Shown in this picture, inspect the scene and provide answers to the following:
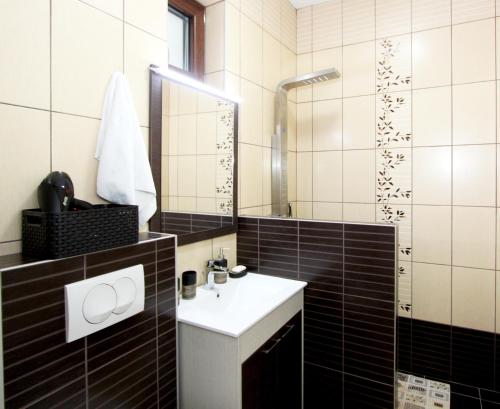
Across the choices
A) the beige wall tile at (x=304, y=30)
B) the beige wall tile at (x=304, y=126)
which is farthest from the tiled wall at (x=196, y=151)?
the beige wall tile at (x=304, y=30)

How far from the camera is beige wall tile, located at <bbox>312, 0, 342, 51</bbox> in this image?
227 cm

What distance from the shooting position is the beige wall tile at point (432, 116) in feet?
6.35

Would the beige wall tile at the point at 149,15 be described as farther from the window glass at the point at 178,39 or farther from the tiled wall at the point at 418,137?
the tiled wall at the point at 418,137

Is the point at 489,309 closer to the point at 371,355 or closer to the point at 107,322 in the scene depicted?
the point at 371,355

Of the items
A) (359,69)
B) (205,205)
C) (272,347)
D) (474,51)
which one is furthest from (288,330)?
(474,51)

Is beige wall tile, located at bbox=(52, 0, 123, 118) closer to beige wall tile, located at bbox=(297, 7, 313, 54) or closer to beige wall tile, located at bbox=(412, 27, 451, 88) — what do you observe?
beige wall tile, located at bbox=(297, 7, 313, 54)

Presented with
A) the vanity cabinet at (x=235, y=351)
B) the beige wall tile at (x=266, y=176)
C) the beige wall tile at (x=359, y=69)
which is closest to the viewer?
the vanity cabinet at (x=235, y=351)

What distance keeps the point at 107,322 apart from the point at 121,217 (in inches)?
11.5

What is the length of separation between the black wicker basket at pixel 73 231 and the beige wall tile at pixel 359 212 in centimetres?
159

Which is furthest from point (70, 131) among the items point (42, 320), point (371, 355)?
point (371, 355)

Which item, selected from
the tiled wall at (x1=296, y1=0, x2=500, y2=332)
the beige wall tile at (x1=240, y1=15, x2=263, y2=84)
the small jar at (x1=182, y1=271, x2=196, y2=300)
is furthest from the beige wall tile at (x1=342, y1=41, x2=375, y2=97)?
the small jar at (x1=182, y1=271, x2=196, y2=300)

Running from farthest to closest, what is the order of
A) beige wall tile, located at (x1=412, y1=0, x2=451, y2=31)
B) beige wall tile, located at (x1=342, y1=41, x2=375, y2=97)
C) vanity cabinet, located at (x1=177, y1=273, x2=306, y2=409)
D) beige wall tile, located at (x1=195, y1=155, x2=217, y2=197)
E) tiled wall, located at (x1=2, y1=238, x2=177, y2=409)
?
beige wall tile, located at (x1=342, y1=41, x2=375, y2=97) → beige wall tile, located at (x1=412, y1=0, x2=451, y2=31) → beige wall tile, located at (x1=195, y1=155, x2=217, y2=197) → vanity cabinet, located at (x1=177, y1=273, x2=306, y2=409) → tiled wall, located at (x1=2, y1=238, x2=177, y2=409)

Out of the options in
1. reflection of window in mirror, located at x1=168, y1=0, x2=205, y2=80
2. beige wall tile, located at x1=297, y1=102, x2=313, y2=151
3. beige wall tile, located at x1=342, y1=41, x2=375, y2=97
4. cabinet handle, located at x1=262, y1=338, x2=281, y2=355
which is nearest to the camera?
cabinet handle, located at x1=262, y1=338, x2=281, y2=355

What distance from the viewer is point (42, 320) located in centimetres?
76
